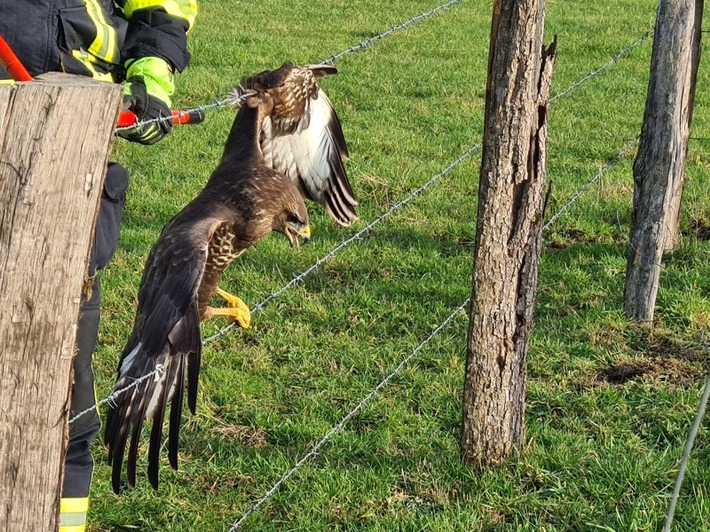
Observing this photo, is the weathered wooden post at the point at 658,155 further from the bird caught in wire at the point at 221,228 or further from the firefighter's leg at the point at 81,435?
the firefighter's leg at the point at 81,435

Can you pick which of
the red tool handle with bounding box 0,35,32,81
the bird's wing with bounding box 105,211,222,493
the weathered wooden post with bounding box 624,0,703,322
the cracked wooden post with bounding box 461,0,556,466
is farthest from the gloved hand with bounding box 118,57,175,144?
the weathered wooden post with bounding box 624,0,703,322

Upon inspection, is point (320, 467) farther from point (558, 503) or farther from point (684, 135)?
point (684, 135)

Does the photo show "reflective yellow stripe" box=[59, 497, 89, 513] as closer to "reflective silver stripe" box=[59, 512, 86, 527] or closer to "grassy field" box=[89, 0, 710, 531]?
"reflective silver stripe" box=[59, 512, 86, 527]

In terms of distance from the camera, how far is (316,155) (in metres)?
3.65

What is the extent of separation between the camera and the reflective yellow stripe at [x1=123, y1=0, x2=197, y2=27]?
3414 millimetres

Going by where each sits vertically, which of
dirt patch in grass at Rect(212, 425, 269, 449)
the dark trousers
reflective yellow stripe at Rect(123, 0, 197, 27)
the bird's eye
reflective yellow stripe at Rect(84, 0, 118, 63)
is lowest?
dirt patch in grass at Rect(212, 425, 269, 449)

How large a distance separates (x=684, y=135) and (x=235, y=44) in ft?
22.7

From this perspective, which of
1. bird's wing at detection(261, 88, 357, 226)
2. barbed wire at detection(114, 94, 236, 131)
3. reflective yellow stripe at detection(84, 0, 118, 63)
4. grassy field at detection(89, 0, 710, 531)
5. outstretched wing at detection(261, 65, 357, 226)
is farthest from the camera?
grassy field at detection(89, 0, 710, 531)

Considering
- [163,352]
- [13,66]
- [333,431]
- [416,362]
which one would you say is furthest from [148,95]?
[416,362]

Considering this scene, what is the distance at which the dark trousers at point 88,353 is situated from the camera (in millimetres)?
3189

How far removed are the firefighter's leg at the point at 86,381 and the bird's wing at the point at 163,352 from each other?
0.56 meters

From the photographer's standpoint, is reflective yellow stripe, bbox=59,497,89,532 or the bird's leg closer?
the bird's leg

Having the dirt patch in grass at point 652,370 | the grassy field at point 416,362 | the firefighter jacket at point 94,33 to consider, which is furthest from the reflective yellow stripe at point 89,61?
the dirt patch in grass at point 652,370

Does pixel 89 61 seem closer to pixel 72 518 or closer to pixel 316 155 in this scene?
pixel 316 155
